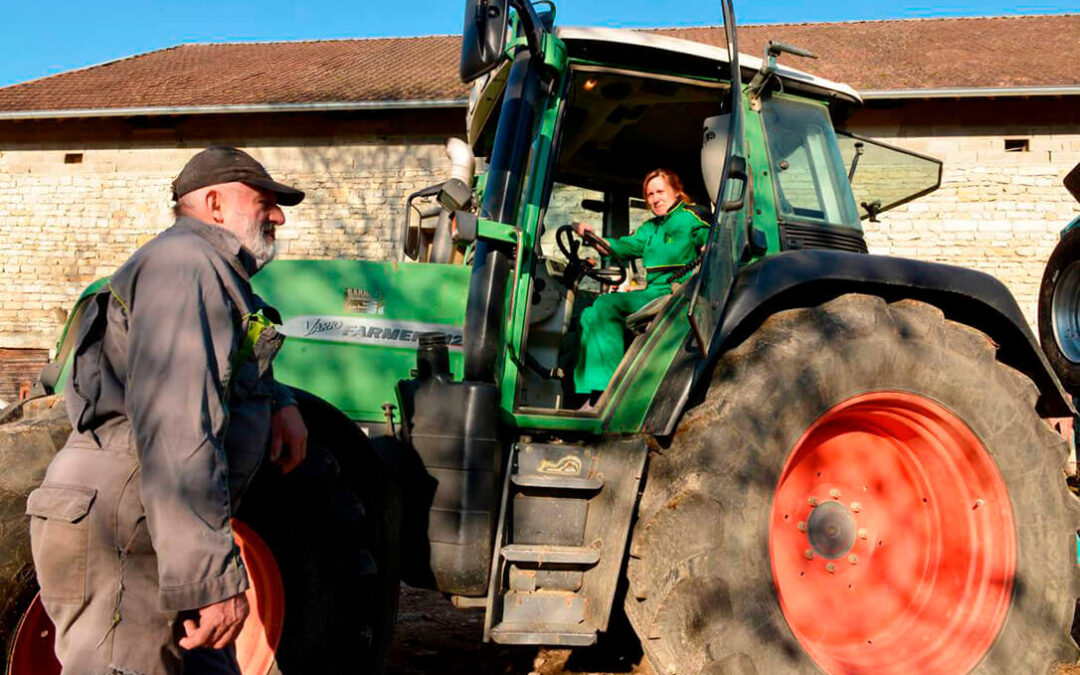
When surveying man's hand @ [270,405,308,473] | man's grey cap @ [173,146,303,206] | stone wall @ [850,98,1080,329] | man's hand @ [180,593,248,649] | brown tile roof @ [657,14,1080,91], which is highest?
brown tile roof @ [657,14,1080,91]

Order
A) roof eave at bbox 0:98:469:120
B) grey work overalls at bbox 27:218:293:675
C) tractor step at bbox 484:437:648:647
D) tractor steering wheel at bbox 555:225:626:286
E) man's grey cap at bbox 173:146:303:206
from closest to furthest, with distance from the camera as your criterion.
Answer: grey work overalls at bbox 27:218:293:675
man's grey cap at bbox 173:146:303:206
tractor step at bbox 484:437:648:647
tractor steering wheel at bbox 555:225:626:286
roof eave at bbox 0:98:469:120

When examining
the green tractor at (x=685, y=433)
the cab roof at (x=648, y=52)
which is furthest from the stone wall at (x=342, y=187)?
the cab roof at (x=648, y=52)

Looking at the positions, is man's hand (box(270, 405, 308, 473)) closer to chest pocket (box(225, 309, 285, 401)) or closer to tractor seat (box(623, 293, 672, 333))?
chest pocket (box(225, 309, 285, 401))

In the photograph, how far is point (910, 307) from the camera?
353 centimetres

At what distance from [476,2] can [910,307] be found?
1.91 meters

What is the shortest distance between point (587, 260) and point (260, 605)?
6.76ft

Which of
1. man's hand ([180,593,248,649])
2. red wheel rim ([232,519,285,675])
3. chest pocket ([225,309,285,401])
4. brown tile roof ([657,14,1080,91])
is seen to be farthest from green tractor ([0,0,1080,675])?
brown tile roof ([657,14,1080,91])

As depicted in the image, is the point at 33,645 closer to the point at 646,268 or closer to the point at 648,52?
the point at 646,268

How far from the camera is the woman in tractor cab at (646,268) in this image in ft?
12.2

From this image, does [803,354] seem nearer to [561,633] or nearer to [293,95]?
[561,633]

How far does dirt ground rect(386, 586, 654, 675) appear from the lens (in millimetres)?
4164

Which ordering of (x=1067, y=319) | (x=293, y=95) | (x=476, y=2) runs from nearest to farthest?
(x=476, y=2)
(x=1067, y=319)
(x=293, y=95)

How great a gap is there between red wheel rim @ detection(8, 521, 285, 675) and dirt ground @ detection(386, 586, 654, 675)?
1.27m

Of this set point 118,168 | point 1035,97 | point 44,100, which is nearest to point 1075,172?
point 1035,97
